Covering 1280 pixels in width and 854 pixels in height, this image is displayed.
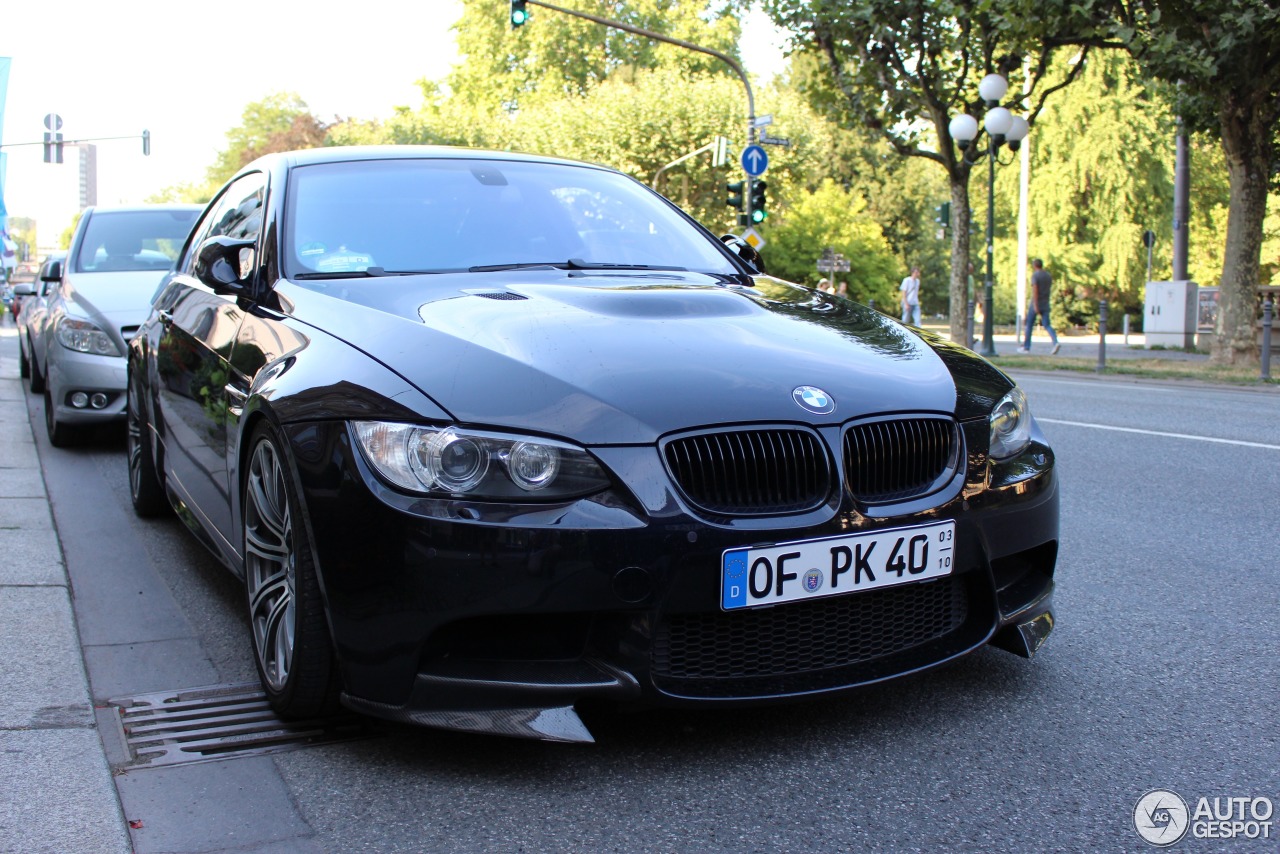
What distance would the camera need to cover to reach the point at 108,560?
15.9 feet

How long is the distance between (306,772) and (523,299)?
4.25ft

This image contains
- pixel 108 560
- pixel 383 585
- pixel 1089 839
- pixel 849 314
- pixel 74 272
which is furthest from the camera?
pixel 74 272

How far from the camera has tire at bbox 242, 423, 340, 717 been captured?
2869 mm

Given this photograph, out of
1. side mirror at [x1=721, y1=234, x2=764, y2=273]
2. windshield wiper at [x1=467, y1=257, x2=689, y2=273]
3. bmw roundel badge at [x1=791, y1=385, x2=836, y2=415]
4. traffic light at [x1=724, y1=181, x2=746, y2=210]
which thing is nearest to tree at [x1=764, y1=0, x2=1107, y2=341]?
traffic light at [x1=724, y1=181, x2=746, y2=210]

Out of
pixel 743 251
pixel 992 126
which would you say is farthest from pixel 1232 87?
pixel 743 251

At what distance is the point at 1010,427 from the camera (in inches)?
A: 128

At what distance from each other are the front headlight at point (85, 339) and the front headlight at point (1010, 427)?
5.89m

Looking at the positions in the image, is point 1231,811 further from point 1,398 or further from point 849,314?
point 1,398

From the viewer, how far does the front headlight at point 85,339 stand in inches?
296

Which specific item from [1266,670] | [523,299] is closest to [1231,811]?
[1266,670]

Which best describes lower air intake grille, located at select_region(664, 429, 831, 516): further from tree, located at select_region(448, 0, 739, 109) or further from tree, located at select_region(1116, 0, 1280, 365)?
tree, located at select_region(448, 0, 739, 109)

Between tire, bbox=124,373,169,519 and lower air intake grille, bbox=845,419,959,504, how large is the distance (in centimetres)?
337

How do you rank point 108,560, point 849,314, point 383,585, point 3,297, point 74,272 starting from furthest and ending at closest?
point 3,297, point 74,272, point 108,560, point 849,314, point 383,585

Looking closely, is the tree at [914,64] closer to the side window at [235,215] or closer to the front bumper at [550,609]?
the side window at [235,215]
